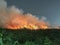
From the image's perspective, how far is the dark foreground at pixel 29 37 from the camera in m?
3.99

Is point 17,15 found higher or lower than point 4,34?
higher

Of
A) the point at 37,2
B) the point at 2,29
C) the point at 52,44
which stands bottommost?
the point at 52,44

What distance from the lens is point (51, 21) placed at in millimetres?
4094

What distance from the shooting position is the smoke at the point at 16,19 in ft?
13.3

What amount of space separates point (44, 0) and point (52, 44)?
71 centimetres

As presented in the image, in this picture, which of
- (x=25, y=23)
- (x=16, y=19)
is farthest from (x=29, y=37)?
(x=16, y=19)

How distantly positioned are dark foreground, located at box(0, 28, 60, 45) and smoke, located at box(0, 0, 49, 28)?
3.8 inches

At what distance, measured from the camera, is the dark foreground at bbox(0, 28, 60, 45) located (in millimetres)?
3994

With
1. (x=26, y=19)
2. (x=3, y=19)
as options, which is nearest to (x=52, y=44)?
(x=26, y=19)

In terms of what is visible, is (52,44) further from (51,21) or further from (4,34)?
(4,34)

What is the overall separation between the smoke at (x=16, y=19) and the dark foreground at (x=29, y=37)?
0.32 ft

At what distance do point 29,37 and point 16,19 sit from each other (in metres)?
0.36

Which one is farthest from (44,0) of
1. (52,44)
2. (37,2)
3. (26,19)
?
(52,44)

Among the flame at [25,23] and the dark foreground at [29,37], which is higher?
the flame at [25,23]
